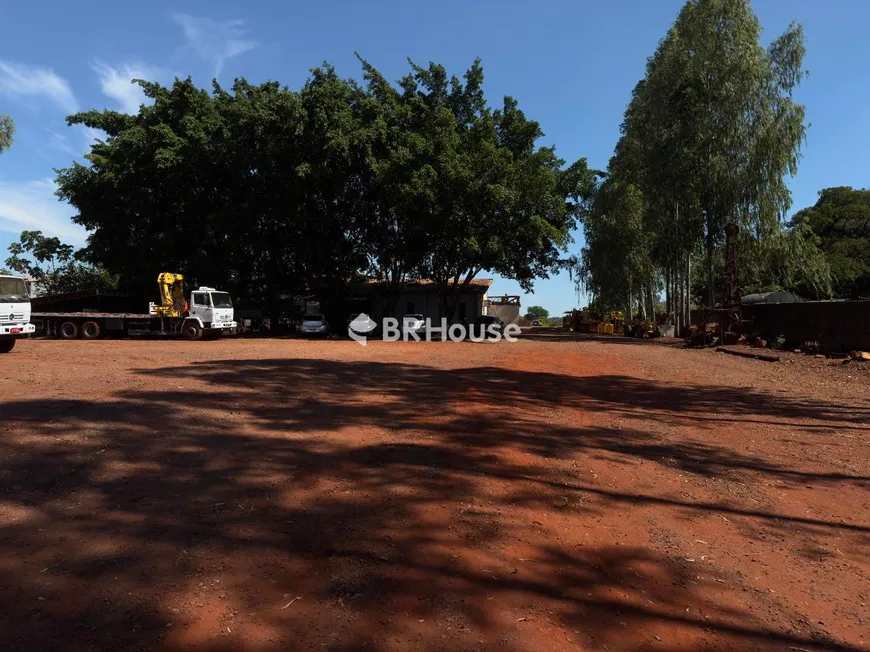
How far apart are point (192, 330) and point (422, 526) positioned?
23.4 meters

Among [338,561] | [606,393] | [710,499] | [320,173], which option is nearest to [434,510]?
[338,561]

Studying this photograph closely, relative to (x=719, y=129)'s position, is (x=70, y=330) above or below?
below

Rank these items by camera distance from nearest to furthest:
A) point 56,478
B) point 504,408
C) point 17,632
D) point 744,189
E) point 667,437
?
point 17,632 → point 56,478 → point 667,437 → point 504,408 → point 744,189

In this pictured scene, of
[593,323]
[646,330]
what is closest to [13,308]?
[646,330]

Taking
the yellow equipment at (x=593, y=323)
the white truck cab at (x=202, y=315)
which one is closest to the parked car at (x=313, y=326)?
the white truck cab at (x=202, y=315)

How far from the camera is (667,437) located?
685 cm

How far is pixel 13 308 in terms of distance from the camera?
14320 mm

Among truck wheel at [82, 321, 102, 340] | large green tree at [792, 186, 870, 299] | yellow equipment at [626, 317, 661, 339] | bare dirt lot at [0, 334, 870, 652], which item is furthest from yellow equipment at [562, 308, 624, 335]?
bare dirt lot at [0, 334, 870, 652]

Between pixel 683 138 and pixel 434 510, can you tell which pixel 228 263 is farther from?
pixel 434 510

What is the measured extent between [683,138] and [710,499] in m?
25.7

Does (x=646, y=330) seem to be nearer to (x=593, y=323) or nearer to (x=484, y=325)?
(x=484, y=325)

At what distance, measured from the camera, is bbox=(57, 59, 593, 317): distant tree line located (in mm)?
26766

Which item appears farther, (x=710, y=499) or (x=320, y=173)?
(x=320, y=173)

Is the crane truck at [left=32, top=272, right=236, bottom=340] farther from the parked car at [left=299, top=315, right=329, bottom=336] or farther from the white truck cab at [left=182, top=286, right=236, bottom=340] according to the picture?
the parked car at [left=299, top=315, right=329, bottom=336]
